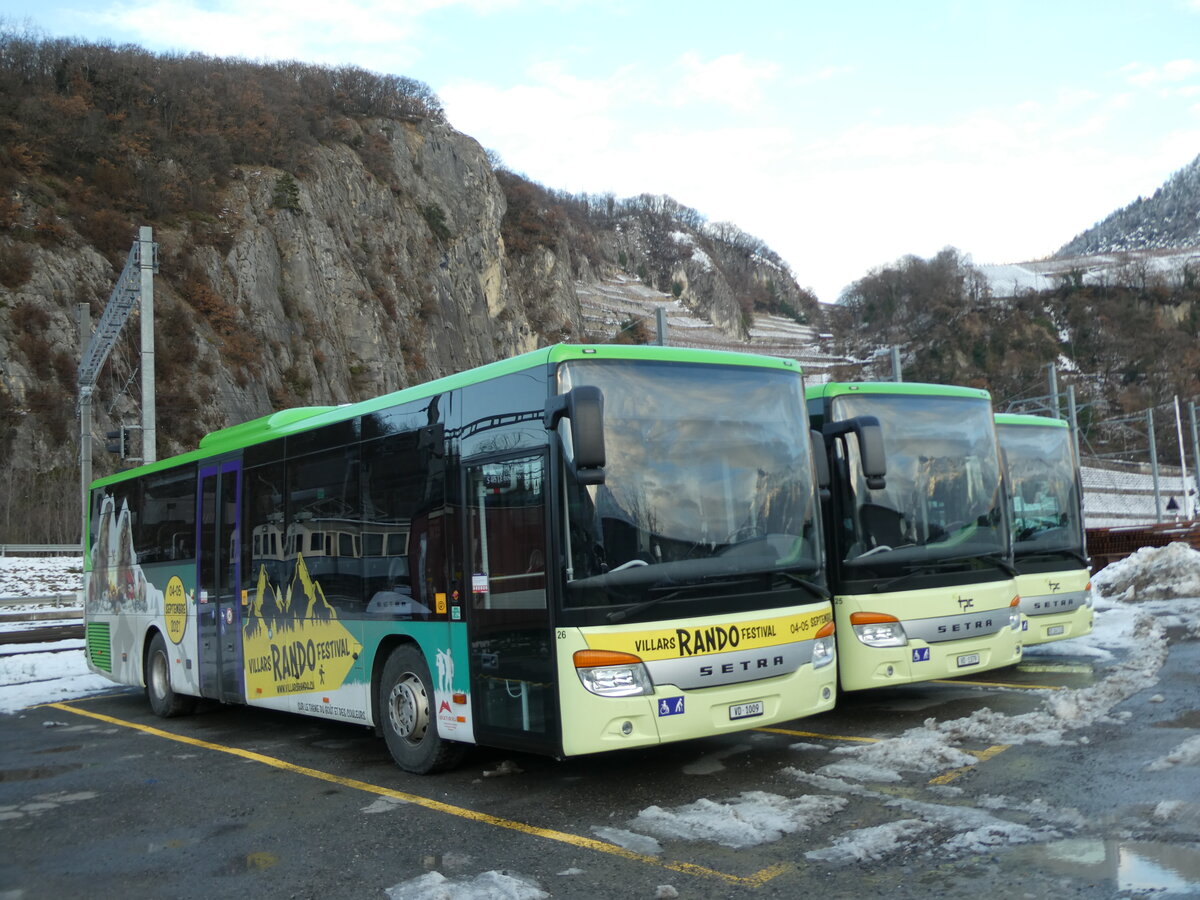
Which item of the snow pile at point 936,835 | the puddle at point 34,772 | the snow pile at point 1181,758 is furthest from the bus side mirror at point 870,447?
the puddle at point 34,772

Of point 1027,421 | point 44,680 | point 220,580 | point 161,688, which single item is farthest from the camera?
point 44,680

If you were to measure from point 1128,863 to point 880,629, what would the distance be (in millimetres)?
4245

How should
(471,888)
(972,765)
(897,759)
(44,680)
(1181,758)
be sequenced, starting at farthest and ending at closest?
(44,680)
(897,759)
(972,765)
(1181,758)
(471,888)

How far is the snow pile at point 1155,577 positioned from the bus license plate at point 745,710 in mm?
14685

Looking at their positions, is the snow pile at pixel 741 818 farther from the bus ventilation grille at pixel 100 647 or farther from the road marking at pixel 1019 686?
the bus ventilation grille at pixel 100 647

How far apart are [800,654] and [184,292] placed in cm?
Result: 5107

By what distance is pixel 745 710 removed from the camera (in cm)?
708

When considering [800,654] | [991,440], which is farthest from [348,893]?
→ [991,440]

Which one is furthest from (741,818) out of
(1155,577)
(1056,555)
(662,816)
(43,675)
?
(1155,577)

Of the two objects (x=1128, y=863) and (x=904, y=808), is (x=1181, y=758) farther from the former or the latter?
(x=1128, y=863)

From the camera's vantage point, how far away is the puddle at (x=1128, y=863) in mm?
4590

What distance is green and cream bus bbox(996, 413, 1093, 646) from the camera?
12.3 metres

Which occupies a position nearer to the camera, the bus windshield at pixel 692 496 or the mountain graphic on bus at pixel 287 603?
the bus windshield at pixel 692 496

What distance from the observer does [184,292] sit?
174 ft
